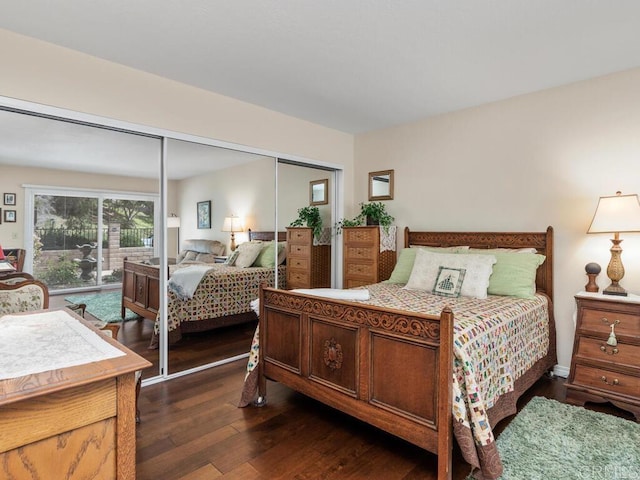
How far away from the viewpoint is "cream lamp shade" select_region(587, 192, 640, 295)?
2.58 m

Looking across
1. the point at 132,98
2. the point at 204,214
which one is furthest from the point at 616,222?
the point at 132,98

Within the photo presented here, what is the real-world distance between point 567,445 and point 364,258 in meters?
2.42

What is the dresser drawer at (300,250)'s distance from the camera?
410 cm

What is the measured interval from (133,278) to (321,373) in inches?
71.8

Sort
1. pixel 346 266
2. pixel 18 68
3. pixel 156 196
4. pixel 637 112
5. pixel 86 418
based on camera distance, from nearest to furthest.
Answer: pixel 86 418, pixel 18 68, pixel 637 112, pixel 156 196, pixel 346 266

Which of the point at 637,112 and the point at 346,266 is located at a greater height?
the point at 637,112

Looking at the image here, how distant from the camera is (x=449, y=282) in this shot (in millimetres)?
2988

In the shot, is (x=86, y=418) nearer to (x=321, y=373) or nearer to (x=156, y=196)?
(x=321, y=373)

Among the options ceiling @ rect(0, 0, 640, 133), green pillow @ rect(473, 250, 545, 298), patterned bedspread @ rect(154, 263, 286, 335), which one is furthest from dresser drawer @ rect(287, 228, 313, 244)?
green pillow @ rect(473, 250, 545, 298)

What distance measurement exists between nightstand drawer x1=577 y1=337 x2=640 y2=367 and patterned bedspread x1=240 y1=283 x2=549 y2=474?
0.29 meters

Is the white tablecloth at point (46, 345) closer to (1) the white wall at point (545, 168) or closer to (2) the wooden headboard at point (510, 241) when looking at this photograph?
(2) the wooden headboard at point (510, 241)

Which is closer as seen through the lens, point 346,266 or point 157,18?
point 157,18

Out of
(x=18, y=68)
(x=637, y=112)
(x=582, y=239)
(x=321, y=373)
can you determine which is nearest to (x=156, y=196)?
(x=18, y=68)

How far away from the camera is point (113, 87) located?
2719 mm
